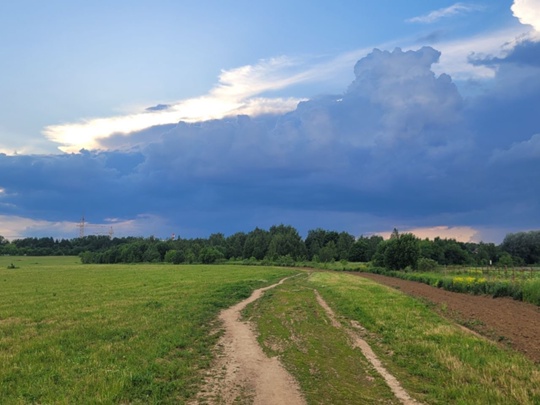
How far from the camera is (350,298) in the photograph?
3095 cm

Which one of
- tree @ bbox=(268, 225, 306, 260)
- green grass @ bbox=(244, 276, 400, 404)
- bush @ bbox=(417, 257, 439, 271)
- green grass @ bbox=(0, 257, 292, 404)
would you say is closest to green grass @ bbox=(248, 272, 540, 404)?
green grass @ bbox=(244, 276, 400, 404)

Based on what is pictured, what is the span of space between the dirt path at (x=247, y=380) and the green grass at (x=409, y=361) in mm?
462

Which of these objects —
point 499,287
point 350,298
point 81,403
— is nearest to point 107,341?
point 81,403

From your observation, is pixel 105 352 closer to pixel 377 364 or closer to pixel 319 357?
pixel 319 357

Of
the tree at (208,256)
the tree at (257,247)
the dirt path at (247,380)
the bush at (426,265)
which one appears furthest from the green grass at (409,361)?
the tree at (257,247)

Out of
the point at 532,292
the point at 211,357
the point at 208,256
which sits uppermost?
the point at 532,292

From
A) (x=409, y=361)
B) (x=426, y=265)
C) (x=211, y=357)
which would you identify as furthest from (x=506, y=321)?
(x=426, y=265)

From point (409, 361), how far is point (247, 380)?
5.58 meters

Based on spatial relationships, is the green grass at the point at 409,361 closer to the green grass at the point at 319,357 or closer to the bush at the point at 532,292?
the green grass at the point at 319,357

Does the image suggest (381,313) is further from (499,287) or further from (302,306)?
(499,287)

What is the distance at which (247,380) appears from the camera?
11.1 meters

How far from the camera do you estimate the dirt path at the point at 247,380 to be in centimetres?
965

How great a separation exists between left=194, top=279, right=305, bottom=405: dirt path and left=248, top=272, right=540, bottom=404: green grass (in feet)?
1.52

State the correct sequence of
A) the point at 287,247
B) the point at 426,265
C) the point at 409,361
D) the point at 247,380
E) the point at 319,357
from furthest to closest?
the point at 287,247 < the point at 426,265 < the point at 319,357 < the point at 409,361 < the point at 247,380
